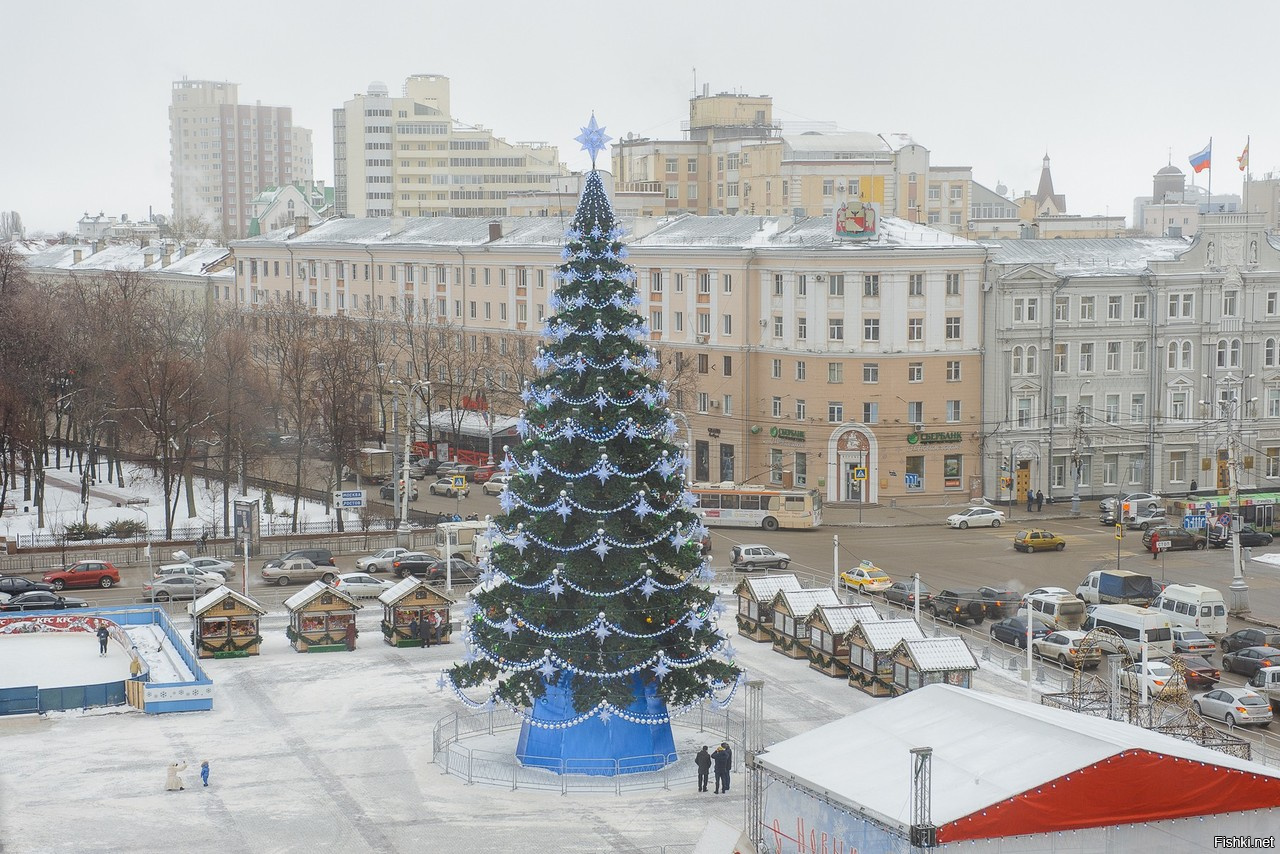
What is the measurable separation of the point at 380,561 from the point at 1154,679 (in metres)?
29.3

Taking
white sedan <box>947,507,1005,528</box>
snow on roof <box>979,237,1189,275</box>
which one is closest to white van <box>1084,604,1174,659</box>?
white sedan <box>947,507,1005,528</box>

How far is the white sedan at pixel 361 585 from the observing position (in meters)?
56.5

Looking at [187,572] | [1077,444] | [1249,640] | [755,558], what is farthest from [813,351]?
[1249,640]

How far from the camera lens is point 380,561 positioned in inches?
2436

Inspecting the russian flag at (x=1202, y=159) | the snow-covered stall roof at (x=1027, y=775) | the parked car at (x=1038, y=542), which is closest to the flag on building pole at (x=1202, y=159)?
the russian flag at (x=1202, y=159)

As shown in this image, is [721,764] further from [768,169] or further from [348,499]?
[768,169]

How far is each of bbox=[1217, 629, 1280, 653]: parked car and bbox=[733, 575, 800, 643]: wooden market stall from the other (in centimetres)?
1192

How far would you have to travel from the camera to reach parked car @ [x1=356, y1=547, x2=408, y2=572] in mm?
61688

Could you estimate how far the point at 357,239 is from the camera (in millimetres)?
111125

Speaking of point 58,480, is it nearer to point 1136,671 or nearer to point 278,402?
point 278,402

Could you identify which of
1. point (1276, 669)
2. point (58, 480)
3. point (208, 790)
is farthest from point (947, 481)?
point (208, 790)

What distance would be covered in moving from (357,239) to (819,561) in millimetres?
56698

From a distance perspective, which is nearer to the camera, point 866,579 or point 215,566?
point 866,579

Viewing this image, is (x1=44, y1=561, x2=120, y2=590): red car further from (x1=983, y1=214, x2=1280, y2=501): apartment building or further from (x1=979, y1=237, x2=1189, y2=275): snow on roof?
(x1=979, y1=237, x2=1189, y2=275): snow on roof
